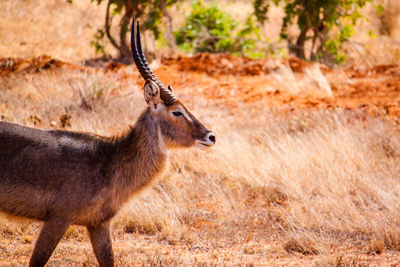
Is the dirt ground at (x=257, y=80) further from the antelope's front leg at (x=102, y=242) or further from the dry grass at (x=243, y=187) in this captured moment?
the antelope's front leg at (x=102, y=242)

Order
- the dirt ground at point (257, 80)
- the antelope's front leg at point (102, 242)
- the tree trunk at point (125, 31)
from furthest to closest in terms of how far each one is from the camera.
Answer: the tree trunk at point (125, 31) → the dirt ground at point (257, 80) → the antelope's front leg at point (102, 242)

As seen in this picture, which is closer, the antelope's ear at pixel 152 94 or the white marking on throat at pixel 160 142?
the antelope's ear at pixel 152 94

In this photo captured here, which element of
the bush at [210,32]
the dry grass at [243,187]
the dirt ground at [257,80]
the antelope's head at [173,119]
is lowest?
the dry grass at [243,187]

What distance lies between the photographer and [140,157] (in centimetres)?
457

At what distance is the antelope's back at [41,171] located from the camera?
4.01 m

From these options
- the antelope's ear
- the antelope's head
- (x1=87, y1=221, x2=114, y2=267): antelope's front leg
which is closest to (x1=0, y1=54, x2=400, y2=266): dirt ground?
(x1=87, y1=221, x2=114, y2=267): antelope's front leg

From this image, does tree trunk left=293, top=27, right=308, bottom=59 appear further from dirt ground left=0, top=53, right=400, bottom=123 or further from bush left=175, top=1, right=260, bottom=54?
dirt ground left=0, top=53, right=400, bottom=123

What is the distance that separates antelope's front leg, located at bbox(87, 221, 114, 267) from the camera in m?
4.30

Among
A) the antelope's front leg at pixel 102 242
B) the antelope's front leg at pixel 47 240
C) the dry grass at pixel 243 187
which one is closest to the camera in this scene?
the antelope's front leg at pixel 47 240

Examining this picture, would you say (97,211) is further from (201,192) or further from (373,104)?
(373,104)

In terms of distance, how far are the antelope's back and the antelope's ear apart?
721 mm

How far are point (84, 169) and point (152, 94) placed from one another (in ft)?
3.03

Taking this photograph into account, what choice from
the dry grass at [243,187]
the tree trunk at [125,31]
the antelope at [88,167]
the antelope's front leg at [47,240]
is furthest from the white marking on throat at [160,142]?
the tree trunk at [125,31]

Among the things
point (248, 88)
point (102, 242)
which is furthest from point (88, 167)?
point (248, 88)
